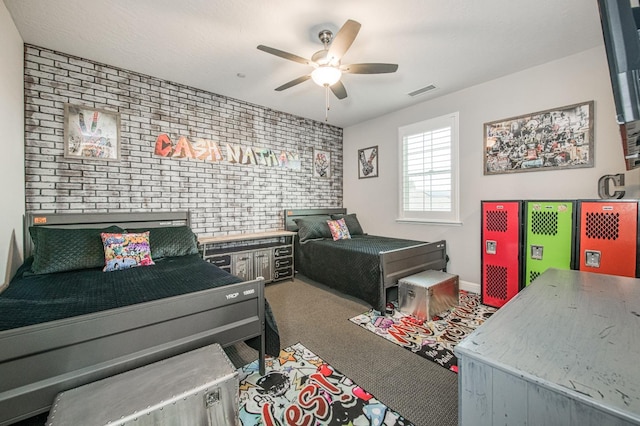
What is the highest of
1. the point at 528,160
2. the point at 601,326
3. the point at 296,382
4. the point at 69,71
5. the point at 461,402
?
the point at 69,71

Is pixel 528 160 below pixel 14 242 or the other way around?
the other way around

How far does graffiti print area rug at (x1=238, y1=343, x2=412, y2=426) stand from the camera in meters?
1.54

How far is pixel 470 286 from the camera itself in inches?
142

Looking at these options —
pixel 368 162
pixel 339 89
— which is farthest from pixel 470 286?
pixel 339 89

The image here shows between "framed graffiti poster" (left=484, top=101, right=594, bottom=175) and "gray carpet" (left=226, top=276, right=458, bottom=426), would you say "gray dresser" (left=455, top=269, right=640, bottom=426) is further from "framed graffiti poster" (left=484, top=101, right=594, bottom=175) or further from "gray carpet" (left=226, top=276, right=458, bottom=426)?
"framed graffiti poster" (left=484, top=101, right=594, bottom=175)

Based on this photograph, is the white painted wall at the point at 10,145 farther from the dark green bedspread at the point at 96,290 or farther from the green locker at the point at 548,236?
the green locker at the point at 548,236

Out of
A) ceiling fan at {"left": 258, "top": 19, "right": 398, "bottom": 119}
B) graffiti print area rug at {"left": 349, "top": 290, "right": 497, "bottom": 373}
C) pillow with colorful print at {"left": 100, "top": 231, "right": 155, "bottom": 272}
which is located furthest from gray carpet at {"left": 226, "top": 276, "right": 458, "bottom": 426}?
ceiling fan at {"left": 258, "top": 19, "right": 398, "bottom": 119}

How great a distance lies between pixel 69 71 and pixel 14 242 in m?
1.77

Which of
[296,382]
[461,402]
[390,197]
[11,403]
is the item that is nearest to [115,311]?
[11,403]

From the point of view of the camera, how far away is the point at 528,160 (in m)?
3.13

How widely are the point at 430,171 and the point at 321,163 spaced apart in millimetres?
Result: 1947

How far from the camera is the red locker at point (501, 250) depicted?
9.48 ft

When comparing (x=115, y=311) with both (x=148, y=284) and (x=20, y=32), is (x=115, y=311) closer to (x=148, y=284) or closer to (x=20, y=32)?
(x=148, y=284)

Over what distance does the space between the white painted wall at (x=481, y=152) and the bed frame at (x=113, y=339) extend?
297cm
